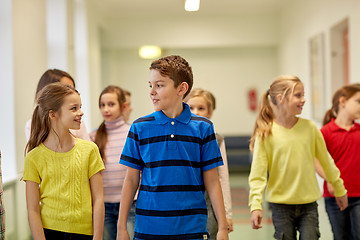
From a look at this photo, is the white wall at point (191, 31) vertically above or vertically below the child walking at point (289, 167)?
above

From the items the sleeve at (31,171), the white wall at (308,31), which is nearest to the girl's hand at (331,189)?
the sleeve at (31,171)

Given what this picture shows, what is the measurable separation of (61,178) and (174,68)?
0.72 m

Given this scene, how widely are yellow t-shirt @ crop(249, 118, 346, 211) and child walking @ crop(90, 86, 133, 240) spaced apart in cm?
87

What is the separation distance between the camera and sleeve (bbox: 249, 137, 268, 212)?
8.88 feet

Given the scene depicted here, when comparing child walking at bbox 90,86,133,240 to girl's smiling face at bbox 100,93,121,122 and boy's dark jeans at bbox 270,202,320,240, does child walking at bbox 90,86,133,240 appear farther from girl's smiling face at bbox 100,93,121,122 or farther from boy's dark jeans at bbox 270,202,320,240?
boy's dark jeans at bbox 270,202,320,240

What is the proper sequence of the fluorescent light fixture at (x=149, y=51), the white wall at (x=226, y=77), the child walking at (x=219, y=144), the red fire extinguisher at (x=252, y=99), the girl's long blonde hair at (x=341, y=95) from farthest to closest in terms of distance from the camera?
1. the white wall at (x=226, y=77)
2. the red fire extinguisher at (x=252, y=99)
3. the fluorescent light fixture at (x=149, y=51)
4. the girl's long blonde hair at (x=341, y=95)
5. the child walking at (x=219, y=144)

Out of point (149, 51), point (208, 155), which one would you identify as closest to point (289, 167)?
point (208, 155)

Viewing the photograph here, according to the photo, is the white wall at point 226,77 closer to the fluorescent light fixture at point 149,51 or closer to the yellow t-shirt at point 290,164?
the fluorescent light fixture at point 149,51

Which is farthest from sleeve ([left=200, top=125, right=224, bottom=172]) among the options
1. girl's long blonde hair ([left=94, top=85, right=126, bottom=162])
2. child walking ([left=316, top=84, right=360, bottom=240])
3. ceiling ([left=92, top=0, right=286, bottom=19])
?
ceiling ([left=92, top=0, right=286, bottom=19])

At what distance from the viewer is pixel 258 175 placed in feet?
9.16

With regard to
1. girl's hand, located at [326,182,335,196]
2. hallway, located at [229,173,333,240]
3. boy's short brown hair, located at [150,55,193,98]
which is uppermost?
boy's short brown hair, located at [150,55,193,98]

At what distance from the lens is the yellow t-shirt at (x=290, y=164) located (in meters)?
2.77

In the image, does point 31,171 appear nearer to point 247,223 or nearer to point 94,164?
point 94,164

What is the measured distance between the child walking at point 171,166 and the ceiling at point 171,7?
735cm
